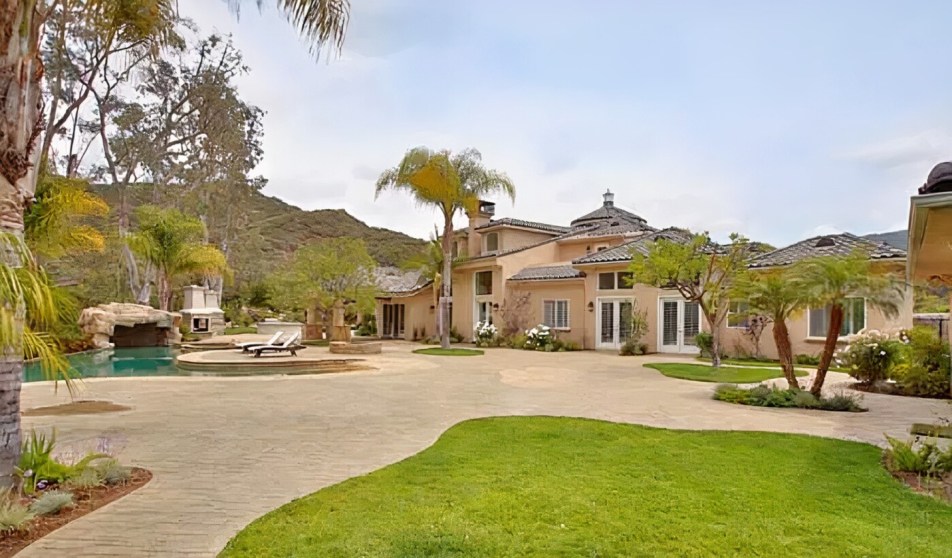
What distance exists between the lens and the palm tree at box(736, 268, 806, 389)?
35.3 feet

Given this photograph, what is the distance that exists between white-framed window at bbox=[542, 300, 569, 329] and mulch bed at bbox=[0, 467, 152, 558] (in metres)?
22.5

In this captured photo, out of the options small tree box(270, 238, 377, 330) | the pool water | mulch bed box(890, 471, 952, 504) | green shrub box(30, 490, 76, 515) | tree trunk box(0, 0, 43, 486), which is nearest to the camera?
green shrub box(30, 490, 76, 515)

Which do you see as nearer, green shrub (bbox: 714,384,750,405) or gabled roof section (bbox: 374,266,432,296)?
green shrub (bbox: 714,384,750,405)

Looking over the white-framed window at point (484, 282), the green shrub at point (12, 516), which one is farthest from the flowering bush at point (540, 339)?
the green shrub at point (12, 516)

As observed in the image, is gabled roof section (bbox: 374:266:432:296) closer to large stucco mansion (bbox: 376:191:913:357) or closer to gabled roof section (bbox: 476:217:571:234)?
large stucco mansion (bbox: 376:191:913:357)

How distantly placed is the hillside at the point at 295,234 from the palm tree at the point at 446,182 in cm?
2806

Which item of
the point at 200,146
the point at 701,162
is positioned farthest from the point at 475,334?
the point at 200,146

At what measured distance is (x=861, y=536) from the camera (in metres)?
4.30

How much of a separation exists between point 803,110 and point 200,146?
119ft

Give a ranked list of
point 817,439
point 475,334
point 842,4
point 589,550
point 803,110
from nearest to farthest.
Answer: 1. point 589,550
2. point 817,439
3. point 842,4
4. point 803,110
5. point 475,334

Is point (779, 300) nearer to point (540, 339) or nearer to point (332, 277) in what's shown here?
point (540, 339)

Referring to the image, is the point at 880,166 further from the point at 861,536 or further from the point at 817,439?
the point at 861,536

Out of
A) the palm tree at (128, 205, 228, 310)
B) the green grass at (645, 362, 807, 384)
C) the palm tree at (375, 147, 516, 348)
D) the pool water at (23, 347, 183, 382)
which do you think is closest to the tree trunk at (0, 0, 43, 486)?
the pool water at (23, 347, 183, 382)

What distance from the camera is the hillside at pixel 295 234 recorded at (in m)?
50.6
